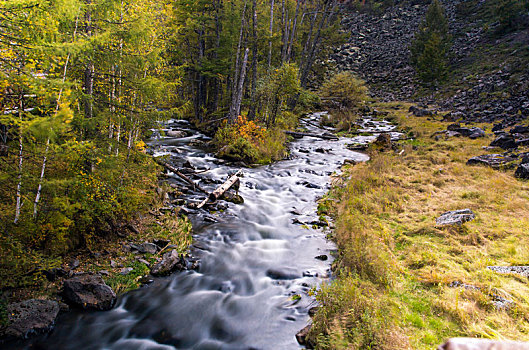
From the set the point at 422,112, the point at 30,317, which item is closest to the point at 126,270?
the point at 30,317

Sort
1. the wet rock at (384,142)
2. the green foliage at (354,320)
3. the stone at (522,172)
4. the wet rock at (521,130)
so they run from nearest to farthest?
1. the green foliage at (354,320)
2. the stone at (522,172)
3. the wet rock at (521,130)
4. the wet rock at (384,142)

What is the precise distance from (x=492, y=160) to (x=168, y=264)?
13978 millimetres

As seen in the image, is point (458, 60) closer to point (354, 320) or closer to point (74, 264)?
point (354, 320)

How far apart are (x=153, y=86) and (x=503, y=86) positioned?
3585cm

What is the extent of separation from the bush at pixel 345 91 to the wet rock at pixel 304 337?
26.6 meters

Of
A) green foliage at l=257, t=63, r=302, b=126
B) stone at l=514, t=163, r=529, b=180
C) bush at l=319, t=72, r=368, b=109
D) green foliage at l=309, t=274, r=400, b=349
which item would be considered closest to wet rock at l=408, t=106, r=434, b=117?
bush at l=319, t=72, r=368, b=109

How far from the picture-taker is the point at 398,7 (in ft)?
226

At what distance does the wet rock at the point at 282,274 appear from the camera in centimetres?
680

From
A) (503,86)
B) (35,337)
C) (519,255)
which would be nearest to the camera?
(35,337)

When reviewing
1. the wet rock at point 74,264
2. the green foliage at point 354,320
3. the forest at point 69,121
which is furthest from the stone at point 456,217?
the wet rock at point 74,264

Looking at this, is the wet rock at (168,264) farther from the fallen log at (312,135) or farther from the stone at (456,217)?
the fallen log at (312,135)

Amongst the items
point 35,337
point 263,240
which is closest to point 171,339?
point 35,337

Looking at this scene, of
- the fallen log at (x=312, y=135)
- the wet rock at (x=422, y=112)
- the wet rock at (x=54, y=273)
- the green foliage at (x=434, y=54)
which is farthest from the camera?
the green foliage at (x=434, y=54)

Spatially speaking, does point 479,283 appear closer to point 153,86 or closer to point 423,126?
point 153,86
